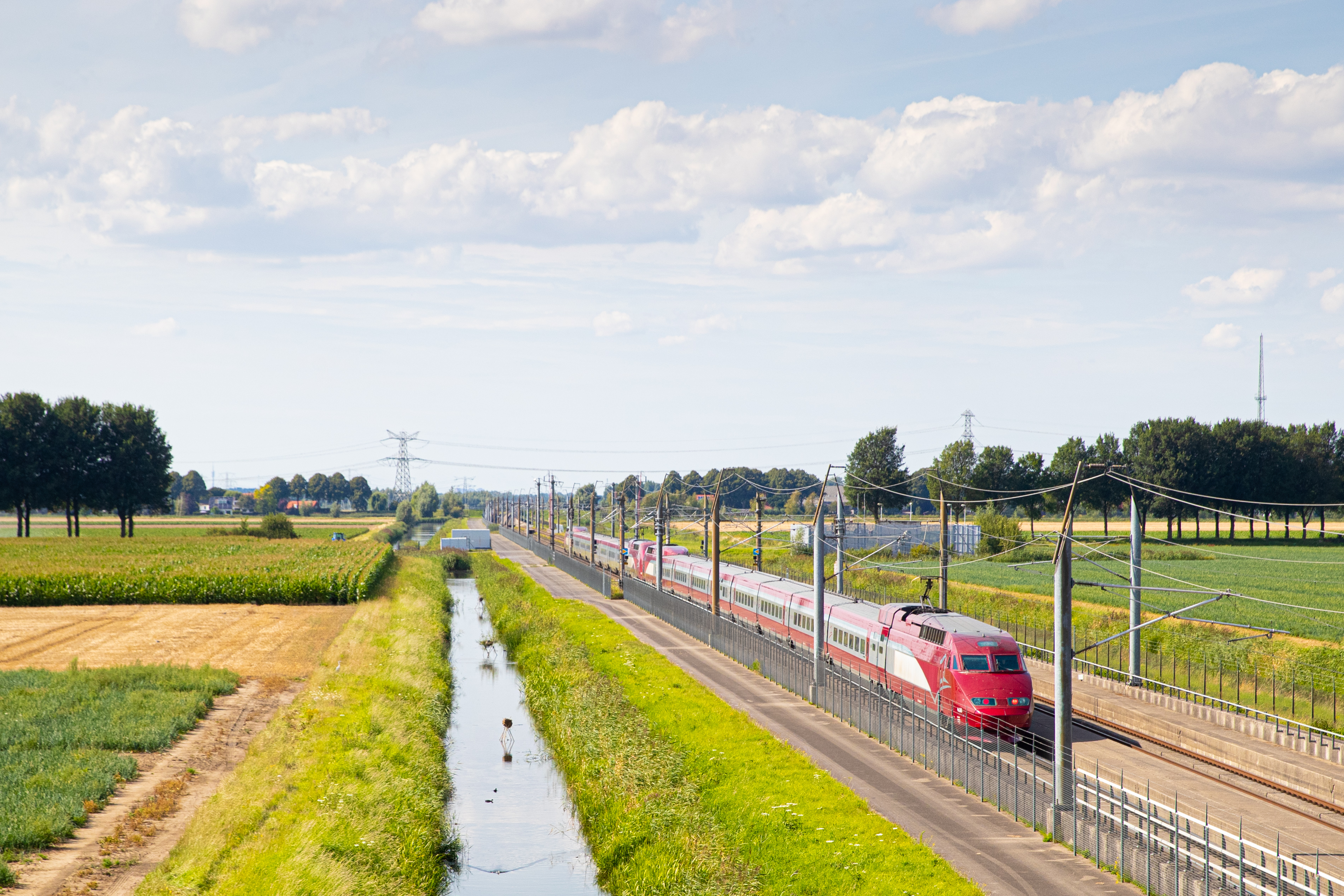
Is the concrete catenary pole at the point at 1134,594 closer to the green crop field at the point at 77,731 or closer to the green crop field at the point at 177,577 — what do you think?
the green crop field at the point at 77,731

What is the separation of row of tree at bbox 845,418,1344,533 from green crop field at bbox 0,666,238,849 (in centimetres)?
9345

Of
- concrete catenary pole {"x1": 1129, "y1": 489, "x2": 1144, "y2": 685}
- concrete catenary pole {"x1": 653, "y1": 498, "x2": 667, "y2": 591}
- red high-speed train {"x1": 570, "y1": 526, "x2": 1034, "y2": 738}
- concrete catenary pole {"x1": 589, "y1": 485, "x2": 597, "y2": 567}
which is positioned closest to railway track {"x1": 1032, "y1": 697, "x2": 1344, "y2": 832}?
red high-speed train {"x1": 570, "y1": 526, "x2": 1034, "y2": 738}

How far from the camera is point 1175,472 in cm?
13075

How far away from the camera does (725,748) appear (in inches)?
1293

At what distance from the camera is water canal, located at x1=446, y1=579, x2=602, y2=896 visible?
28438mm

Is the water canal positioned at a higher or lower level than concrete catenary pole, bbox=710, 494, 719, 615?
lower

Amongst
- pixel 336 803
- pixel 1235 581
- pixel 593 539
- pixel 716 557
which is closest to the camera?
pixel 336 803

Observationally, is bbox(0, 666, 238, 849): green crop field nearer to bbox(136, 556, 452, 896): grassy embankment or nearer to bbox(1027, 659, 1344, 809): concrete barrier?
bbox(136, 556, 452, 896): grassy embankment

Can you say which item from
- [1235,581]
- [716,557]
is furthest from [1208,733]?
[1235,581]

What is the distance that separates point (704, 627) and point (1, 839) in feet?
134

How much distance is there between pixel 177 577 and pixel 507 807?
174 ft

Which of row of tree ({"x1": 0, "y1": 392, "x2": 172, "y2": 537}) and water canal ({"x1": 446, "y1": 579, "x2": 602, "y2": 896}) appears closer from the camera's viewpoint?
water canal ({"x1": 446, "y1": 579, "x2": 602, "y2": 896})

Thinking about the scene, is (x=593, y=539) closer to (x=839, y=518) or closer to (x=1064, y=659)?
(x=839, y=518)

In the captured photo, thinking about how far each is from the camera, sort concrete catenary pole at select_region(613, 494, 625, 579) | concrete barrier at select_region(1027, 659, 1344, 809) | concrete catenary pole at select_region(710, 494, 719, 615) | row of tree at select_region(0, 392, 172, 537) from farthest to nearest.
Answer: row of tree at select_region(0, 392, 172, 537) → concrete catenary pole at select_region(613, 494, 625, 579) → concrete catenary pole at select_region(710, 494, 719, 615) → concrete barrier at select_region(1027, 659, 1344, 809)
